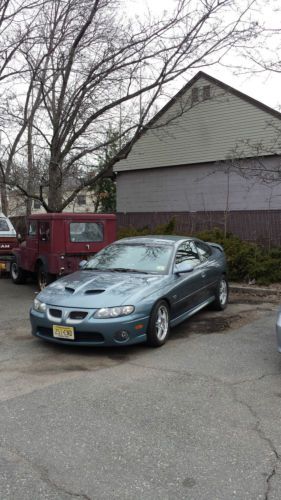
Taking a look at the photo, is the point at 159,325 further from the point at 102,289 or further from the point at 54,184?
the point at 54,184

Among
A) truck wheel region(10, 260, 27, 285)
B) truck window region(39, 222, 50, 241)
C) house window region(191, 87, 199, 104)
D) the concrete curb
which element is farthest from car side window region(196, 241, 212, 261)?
house window region(191, 87, 199, 104)

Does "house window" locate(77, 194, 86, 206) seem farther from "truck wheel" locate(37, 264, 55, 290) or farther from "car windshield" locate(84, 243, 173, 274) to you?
"car windshield" locate(84, 243, 173, 274)

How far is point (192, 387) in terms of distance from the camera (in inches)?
189

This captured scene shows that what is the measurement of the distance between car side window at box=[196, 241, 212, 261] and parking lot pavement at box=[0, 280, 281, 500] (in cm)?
184

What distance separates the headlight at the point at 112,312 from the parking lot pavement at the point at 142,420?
21.1 inches

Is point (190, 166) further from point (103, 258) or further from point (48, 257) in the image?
point (103, 258)

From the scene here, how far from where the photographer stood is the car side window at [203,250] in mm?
8186

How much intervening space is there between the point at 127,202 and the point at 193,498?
64.2 feet

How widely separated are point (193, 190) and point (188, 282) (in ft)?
41.7

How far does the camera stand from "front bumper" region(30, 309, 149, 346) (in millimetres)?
5680

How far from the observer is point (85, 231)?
10547 mm

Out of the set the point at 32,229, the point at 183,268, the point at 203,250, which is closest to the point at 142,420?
the point at 183,268

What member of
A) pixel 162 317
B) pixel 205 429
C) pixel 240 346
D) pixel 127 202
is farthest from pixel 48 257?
pixel 127 202

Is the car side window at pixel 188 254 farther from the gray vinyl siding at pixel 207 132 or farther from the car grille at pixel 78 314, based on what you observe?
the gray vinyl siding at pixel 207 132
